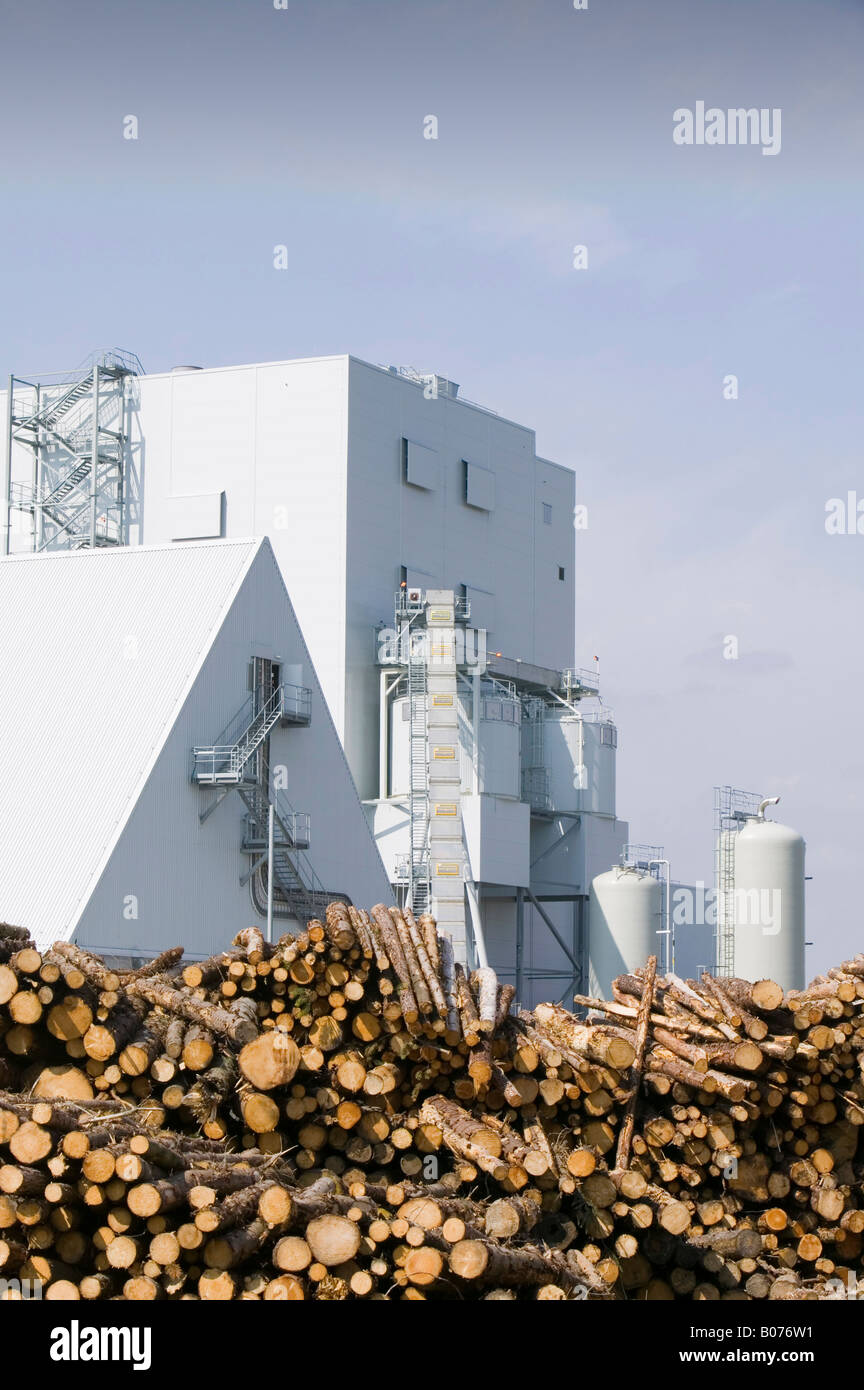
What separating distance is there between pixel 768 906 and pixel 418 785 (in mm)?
11775

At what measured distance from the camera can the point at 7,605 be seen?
132 feet

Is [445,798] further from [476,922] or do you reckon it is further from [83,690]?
[83,690]

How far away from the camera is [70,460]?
56281 millimetres

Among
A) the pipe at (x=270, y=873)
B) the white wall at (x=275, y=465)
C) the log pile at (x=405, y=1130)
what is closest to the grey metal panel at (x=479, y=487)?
the white wall at (x=275, y=465)

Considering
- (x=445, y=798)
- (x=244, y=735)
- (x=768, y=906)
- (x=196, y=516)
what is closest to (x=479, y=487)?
(x=196, y=516)

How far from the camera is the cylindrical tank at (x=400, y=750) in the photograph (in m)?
49.8

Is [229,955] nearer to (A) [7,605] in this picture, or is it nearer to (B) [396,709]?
(A) [7,605]

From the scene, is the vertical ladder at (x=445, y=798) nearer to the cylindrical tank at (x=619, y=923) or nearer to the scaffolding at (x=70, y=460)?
the cylindrical tank at (x=619, y=923)

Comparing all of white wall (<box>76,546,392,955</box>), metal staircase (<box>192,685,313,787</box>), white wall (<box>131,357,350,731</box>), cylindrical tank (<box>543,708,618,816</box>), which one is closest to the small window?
white wall (<box>131,357,350,731</box>)

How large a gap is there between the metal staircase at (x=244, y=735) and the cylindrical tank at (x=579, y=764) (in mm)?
14815
